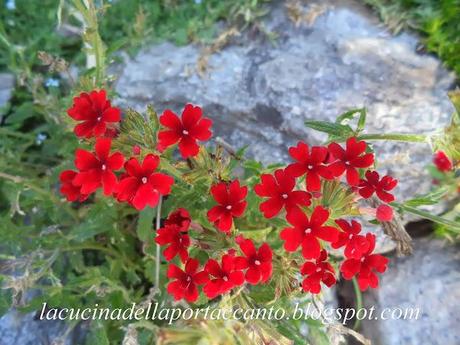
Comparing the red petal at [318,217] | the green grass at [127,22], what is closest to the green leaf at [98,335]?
the red petal at [318,217]

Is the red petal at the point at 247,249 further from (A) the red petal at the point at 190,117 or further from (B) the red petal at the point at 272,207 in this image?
(A) the red petal at the point at 190,117

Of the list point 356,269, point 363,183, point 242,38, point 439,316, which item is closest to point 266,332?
point 356,269

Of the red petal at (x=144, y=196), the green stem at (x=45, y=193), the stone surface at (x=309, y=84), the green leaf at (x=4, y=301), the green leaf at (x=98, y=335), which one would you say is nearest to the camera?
the red petal at (x=144, y=196)

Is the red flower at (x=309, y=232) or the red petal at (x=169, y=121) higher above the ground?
the red petal at (x=169, y=121)

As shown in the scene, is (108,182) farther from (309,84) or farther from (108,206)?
(309,84)

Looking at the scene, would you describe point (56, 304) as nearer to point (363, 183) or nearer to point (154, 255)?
point (154, 255)

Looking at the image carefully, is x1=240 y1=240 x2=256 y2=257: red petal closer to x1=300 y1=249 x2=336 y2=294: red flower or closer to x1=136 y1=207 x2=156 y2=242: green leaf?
x1=300 y1=249 x2=336 y2=294: red flower

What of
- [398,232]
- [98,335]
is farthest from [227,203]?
[98,335]

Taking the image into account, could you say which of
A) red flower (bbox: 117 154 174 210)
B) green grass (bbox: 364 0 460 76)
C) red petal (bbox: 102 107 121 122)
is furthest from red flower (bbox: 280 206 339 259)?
green grass (bbox: 364 0 460 76)
